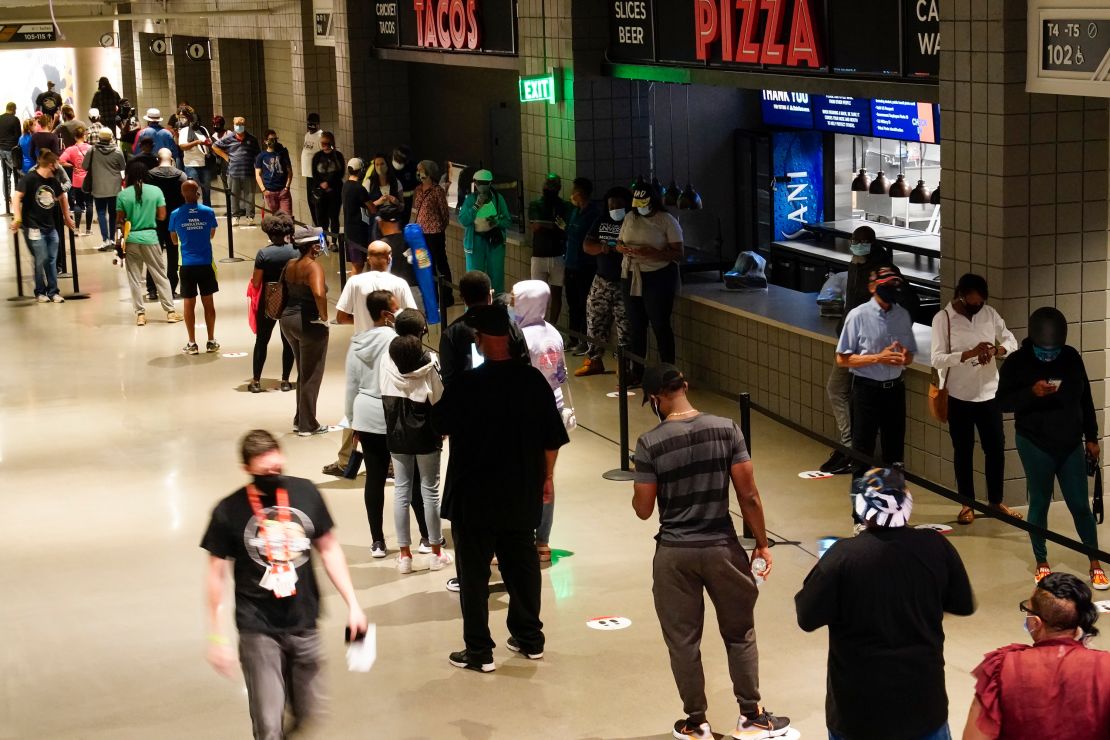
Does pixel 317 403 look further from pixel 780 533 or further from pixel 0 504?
pixel 780 533

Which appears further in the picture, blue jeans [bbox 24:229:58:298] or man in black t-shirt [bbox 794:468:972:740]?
blue jeans [bbox 24:229:58:298]

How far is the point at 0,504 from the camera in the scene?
36.7ft

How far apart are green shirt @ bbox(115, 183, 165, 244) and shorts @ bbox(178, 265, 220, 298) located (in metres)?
1.65

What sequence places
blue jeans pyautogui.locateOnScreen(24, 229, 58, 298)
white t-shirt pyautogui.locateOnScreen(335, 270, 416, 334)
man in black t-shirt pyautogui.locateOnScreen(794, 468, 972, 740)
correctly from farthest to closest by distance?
blue jeans pyautogui.locateOnScreen(24, 229, 58, 298), white t-shirt pyautogui.locateOnScreen(335, 270, 416, 334), man in black t-shirt pyautogui.locateOnScreen(794, 468, 972, 740)

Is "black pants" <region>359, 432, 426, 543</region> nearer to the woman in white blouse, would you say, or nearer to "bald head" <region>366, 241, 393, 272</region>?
"bald head" <region>366, 241, 393, 272</region>

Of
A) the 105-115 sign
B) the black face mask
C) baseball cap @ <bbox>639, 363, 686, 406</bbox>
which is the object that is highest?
the 105-115 sign

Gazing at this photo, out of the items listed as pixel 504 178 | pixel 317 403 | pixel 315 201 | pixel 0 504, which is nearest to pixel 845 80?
pixel 317 403

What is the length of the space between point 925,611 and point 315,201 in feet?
60.7

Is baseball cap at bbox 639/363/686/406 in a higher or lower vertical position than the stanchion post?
higher

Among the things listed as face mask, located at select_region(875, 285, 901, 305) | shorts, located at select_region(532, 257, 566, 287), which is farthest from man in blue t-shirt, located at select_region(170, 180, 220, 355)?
face mask, located at select_region(875, 285, 901, 305)

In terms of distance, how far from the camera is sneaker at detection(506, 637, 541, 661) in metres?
7.94

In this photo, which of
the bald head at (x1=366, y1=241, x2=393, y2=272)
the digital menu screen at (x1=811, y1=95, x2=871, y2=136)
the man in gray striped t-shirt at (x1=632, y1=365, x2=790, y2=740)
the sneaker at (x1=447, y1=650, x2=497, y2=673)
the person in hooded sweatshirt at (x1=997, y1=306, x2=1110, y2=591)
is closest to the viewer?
the man in gray striped t-shirt at (x1=632, y1=365, x2=790, y2=740)

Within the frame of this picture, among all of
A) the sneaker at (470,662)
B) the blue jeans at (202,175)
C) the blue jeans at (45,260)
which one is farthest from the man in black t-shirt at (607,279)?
the blue jeans at (202,175)

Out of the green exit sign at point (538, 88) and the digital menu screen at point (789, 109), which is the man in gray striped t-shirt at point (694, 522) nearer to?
the green exit sign at point (538, 88)
